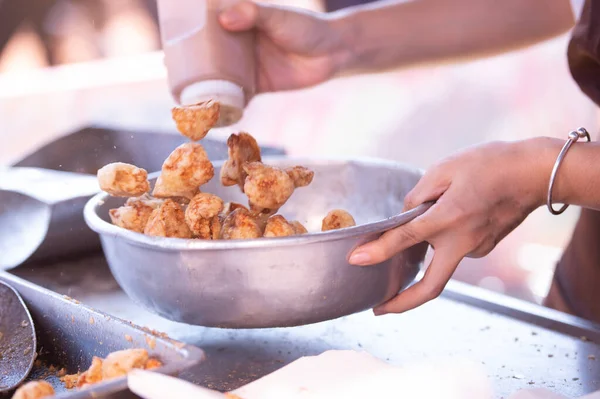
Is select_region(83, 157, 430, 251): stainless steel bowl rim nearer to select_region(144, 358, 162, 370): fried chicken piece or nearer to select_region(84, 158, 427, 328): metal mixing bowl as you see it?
select_region(84, 158, 427, 328): metal mixing bowl

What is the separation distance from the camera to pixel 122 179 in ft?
3.63

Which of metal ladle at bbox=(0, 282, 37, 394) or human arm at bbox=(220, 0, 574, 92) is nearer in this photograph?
metal ladle at bbox=(0, 282, 37, 394)

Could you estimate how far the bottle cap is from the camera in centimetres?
122

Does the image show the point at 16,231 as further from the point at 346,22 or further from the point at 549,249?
the point at 549,249

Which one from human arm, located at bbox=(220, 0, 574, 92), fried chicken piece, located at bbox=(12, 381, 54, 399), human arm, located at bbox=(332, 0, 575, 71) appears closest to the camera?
fried chicken piece, located at bbox=(12, 381, 54, 399)

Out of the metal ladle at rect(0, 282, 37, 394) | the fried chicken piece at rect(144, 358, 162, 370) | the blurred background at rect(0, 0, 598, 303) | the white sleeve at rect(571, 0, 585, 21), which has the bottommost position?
the blurred background at rect(0, 0, 598, 303)

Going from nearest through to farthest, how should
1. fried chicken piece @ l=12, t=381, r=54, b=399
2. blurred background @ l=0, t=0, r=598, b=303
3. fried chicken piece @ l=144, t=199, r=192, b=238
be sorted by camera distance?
1. fried chicken piece @ l=12, t=381, r=54, b=399
2. fried chicken piece @ l=144, t=199, r=192, b=238
3. blurred background @ l=0, t=0, r=598, b=303

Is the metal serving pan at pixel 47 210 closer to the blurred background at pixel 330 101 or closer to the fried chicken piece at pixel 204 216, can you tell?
the fried chicken piece at pixel 204 216

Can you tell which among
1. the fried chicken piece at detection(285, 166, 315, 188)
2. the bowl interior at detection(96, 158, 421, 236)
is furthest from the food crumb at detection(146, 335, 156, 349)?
the bowl interior at detection(96, 158, 421, 236)

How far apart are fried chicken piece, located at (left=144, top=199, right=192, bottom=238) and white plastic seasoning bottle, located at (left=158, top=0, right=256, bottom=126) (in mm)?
228

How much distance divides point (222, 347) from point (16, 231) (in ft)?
2.02

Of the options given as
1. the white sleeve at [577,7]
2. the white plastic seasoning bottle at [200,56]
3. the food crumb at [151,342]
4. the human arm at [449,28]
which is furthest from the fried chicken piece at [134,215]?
the white sleeve at [577,7]

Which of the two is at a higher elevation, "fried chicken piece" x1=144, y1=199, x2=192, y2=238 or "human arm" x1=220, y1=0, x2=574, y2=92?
"human arm" x1=220, y1=0, x2=574, y2=92

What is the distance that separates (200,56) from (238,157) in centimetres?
20
